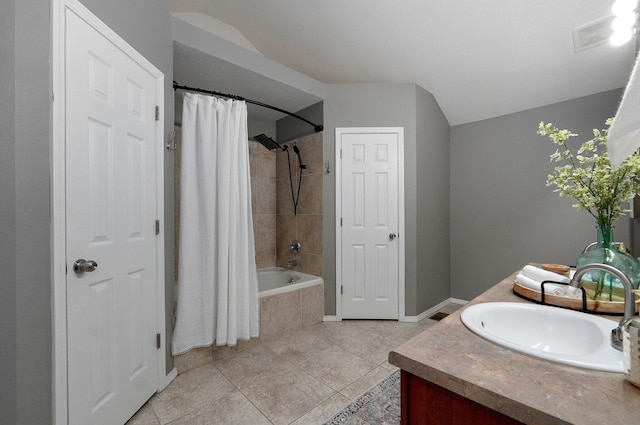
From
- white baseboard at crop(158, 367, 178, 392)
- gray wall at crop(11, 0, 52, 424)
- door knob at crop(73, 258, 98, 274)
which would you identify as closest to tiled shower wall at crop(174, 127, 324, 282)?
white baseboard at crop(158, 367, 178, 392)

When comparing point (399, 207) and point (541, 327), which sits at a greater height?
point (399, 207)

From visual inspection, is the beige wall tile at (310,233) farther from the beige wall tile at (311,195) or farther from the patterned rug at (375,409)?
the patterned rug at (375,409)

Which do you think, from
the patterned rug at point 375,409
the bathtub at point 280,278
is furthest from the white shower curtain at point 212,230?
the patterned rug at point 375,409

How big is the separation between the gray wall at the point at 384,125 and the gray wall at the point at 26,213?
2.24 m

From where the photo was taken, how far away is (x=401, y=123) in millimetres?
2988

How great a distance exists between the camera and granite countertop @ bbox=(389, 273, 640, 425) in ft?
1.59

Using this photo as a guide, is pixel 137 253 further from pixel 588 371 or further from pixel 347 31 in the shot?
pixel 347 31

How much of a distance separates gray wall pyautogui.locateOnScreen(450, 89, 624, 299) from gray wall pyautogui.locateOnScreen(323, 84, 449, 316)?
751mm

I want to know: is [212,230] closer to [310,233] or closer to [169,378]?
[169,378]

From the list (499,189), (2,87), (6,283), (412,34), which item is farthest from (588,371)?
(499,189)

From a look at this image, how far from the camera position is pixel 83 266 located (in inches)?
50.0

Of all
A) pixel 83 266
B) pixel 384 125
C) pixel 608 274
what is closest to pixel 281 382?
pixel 83 266

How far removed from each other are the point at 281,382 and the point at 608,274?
1.83m

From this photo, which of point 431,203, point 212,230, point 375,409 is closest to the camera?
point 375,409
